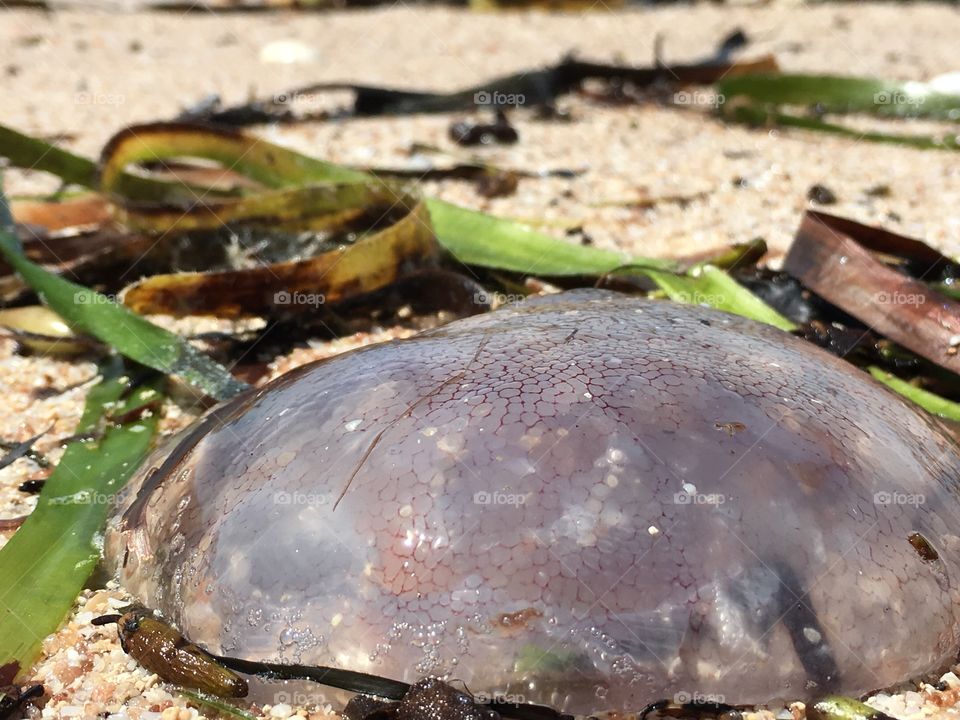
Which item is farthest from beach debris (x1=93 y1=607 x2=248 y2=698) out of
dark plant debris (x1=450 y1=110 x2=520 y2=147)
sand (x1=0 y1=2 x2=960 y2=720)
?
dark plant debris (x1=450 y1=110 x2=520 y2=147)

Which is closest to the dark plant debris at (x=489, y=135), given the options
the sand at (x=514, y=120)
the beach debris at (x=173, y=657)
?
the sand at (x=514, y=120)

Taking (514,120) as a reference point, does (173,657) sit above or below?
above

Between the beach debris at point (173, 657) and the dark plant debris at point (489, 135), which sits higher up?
the beach debris at point (173, 657)

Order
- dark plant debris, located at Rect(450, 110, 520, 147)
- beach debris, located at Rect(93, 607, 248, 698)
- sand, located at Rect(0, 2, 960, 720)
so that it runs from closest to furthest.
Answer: beach debris, located at Rect(93, 607, 248, 698) → sand, located at Rect(0, 2, 960, 720) → dark plant debris, located at Rect(450, 110, 520, 147)

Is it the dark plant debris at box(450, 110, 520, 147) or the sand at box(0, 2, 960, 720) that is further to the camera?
the dark plant debris at box(450, 110, 520, 147)

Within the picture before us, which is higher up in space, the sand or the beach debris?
the beach debris

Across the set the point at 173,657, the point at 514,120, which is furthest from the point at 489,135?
the point at 173,657

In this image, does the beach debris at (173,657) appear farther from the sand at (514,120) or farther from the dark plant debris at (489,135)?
the dark plant debris at (489,135)

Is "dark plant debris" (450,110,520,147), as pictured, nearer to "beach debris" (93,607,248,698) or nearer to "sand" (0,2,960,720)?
"sand" (0,2,960,720)

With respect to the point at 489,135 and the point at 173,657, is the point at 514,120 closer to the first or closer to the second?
the point at 489,135
